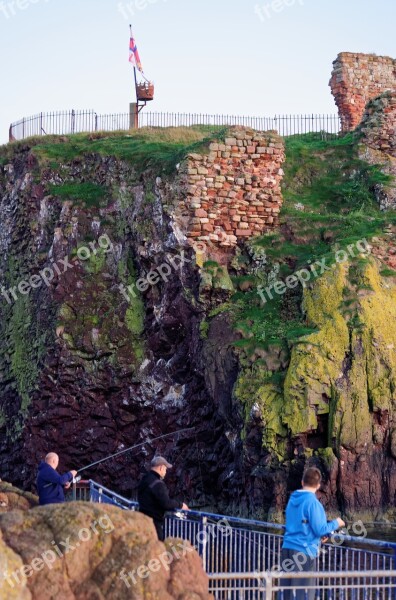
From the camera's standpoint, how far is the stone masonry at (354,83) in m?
34.2

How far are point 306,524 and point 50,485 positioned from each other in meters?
4.98

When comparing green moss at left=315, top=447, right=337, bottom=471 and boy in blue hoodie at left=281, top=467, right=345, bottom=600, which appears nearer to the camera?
boy in blue hoodie at left=281, top=467, right=345, bottom=600

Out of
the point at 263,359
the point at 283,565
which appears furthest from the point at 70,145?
the point at 283,565

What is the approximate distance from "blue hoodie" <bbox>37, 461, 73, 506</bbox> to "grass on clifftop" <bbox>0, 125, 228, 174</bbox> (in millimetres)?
12422

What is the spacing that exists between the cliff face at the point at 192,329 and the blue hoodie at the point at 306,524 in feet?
29.6

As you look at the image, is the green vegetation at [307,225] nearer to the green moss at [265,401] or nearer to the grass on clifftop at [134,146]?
the green moss at [265,401]

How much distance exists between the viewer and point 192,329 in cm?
2498

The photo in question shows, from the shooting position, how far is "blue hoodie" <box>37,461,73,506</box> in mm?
15375

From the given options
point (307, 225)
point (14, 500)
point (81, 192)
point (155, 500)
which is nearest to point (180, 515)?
point (155, 500)

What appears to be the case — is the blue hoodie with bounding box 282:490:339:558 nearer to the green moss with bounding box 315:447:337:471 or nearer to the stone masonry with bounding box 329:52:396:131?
the green moss with bounding box 315:447:337:471

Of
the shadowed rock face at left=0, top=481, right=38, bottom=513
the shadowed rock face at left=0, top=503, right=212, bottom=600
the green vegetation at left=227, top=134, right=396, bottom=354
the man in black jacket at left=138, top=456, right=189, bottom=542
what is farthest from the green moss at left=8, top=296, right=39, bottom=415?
the shadowed rock face at left=0, top=503, right=212, bottom=600

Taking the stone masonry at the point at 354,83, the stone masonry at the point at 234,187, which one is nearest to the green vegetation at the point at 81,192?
the stone masonry at the point at 234,187

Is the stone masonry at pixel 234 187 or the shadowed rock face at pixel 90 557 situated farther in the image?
the stone masonry at pixel 234 187

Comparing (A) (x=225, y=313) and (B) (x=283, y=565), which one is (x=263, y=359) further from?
(B) (x=283, y=565)
